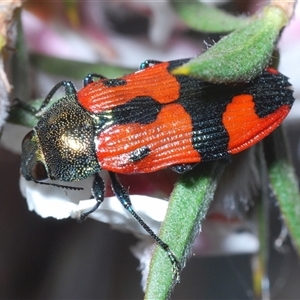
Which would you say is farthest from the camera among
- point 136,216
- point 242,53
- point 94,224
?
point 94,224

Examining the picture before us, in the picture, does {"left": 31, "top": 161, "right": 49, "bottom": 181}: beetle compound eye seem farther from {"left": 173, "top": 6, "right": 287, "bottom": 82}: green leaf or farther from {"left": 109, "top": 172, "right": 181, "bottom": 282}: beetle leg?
{"left": 173, "top": 6, "right": 287, "bottom": 82}: green leaf

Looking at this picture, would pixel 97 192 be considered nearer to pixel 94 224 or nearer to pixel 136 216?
pixel 136 216

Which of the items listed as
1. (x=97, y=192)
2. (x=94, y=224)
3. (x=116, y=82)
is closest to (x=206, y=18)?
(x=116, y=82)

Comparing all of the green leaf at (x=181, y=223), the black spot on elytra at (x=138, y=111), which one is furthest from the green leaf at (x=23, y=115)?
the green leaf at (x=181, y=223)

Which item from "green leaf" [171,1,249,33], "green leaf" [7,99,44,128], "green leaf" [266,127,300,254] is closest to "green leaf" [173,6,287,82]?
"green leaf" [171,1,249,33]

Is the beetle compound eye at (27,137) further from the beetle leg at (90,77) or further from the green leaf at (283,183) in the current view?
the green leaf at (283,183)

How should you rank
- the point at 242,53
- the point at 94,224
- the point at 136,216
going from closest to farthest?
1. the point at 242,53
2. the point at 136,216
3. the point at 94,224

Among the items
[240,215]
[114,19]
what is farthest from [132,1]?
[240,215]
